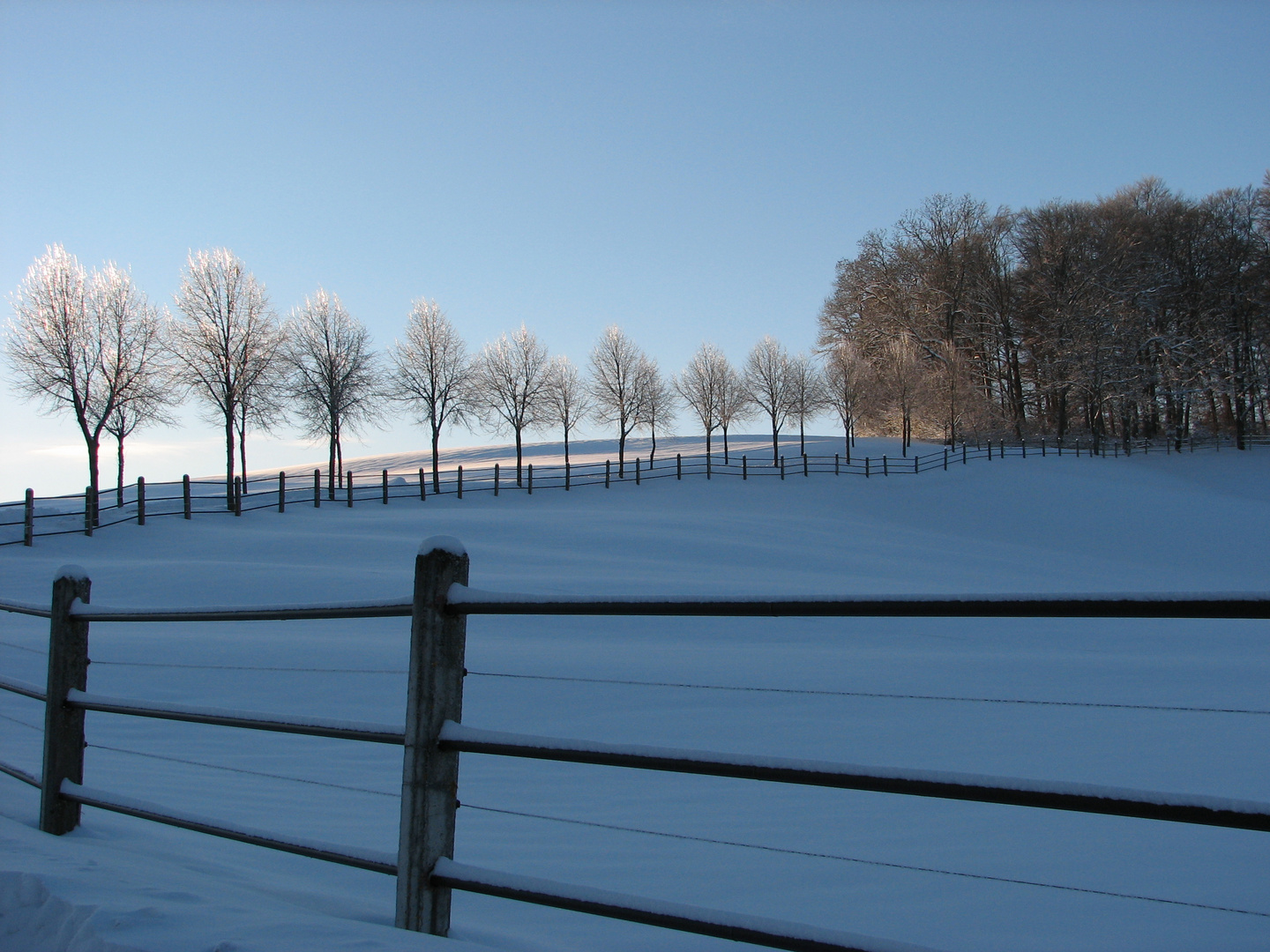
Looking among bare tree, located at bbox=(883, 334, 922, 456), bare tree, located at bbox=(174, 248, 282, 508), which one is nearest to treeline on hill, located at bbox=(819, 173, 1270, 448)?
bare tree, located at bbox=(883, 334, 922, 456)

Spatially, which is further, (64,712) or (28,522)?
(28,522)

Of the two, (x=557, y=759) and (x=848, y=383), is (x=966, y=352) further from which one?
(x=557, y=759)

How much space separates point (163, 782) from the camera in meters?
5.52

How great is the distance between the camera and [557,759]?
7.04 feet

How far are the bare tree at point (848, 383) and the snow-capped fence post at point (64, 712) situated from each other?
174 ft

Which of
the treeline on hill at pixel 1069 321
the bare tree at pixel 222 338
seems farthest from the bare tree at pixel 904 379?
the bare tree at pixel 222 338

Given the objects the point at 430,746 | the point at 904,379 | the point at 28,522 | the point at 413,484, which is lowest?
the point at 430,746

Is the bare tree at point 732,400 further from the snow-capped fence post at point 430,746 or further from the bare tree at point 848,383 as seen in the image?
the snow-capped fence post at point 430,746

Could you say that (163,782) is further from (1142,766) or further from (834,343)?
(834,343)

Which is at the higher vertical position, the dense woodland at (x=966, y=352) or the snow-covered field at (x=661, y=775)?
the dense woodland at (x=966, y=352)

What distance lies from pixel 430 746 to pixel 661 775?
4.13 meters

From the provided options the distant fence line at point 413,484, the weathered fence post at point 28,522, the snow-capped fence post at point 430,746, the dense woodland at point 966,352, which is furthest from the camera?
the dense woodland at point 966,352

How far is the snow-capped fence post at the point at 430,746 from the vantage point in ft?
7.94

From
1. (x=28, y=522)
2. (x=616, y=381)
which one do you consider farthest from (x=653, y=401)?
(x=28, y=522)
